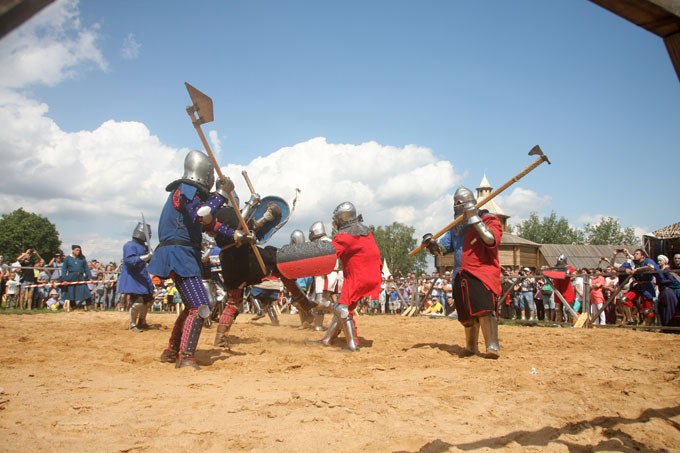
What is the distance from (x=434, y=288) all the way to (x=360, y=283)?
903 cm

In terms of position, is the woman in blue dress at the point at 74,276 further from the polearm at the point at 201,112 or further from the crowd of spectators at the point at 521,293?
the polearm at the point at 201,112

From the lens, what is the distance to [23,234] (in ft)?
180

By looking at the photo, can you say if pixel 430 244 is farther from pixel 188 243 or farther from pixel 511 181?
pixel 188 243

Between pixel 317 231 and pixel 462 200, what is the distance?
3221 millimetres

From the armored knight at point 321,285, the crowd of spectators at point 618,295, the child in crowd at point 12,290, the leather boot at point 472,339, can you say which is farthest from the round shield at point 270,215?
the child in crowd at point 12,290

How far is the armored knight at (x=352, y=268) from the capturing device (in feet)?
19.5

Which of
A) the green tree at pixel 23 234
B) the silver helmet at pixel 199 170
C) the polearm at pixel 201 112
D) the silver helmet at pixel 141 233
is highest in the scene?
the green tree at pixel 23 234

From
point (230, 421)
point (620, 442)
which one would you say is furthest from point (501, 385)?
point (230, 421)

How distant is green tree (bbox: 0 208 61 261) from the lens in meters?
54.1

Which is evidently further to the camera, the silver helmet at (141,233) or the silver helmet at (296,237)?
the silver helmet at (296,237)

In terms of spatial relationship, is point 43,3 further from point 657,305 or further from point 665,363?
point 657,305

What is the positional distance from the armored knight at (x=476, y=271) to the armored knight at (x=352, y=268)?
1052mm

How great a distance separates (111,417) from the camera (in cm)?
296

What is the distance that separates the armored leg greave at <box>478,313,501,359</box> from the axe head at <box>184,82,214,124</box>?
371 centimetres
